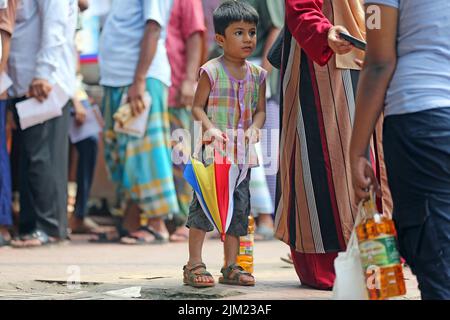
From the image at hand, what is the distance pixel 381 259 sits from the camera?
3.36 meters

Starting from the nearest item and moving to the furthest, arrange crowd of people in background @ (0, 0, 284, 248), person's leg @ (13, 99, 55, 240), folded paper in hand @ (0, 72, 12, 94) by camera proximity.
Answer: folded paper in hand @ (0, 72, 12, 94) < crowd of people in background @ (0, 0, 284, 248) < person's leg @ (13, 99, 55, 240)

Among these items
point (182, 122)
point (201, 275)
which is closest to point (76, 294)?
point (201, 275)

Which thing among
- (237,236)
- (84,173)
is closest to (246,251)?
(237,236)

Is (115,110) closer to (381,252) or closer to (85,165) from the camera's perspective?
(85,165)

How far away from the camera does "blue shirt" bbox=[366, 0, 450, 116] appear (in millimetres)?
3355

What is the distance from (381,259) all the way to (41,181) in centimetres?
470

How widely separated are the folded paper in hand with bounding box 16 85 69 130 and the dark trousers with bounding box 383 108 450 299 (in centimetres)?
449

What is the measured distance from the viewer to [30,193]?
768cm

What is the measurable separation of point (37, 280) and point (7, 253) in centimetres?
175

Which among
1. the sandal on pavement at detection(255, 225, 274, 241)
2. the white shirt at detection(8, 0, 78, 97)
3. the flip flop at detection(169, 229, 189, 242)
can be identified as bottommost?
the sandal on pavement at detection(255, 225, 274, 241)

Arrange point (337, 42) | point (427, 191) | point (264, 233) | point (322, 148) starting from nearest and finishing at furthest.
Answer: point (427, 191)
point (337, 42)
point (322, 148)
point (264, 233)

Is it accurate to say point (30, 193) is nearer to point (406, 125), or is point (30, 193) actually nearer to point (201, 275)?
point (201, 275)

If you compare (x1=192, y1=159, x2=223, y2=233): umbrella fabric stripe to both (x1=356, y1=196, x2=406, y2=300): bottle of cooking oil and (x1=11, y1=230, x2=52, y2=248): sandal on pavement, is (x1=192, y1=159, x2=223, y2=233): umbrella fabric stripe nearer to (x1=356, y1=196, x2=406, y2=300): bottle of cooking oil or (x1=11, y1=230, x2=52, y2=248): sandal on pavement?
(x1=356, y1=196, x2=406, y2=300): bottle of cooking oil

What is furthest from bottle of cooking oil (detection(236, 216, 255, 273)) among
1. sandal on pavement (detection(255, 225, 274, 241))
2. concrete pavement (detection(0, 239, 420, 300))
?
sandal on pavement (detection(255, 225, 274, 241))
